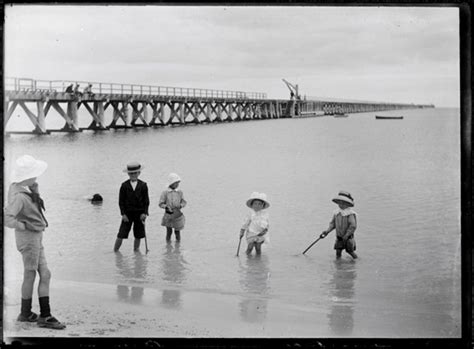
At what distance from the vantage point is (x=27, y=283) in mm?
4680

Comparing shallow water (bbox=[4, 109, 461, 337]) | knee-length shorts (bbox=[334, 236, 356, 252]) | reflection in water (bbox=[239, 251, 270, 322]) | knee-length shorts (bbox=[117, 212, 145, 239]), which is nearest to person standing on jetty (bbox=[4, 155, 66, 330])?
shallow water (bbox=[4, 109, 461, 337])

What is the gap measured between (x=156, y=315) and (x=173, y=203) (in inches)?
88.5

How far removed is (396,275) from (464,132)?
9.96 feet

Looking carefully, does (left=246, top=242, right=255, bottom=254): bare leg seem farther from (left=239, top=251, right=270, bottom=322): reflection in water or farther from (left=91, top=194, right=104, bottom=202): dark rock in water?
(left=91, top=194, right=104, bottom=202): dark rock in water

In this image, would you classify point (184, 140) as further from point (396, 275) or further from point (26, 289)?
point (26, 289)

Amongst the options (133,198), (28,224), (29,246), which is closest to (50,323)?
(29,246)

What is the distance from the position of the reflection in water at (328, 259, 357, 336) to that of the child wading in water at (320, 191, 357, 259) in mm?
279

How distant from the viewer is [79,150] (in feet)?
46.2

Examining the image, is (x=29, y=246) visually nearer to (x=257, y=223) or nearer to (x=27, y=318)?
(x=27, y=318)

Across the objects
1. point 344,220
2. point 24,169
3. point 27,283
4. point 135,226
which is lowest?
point 27,283

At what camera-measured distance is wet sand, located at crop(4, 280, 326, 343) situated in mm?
4816

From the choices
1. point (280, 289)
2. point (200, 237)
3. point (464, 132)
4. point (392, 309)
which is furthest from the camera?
point (200, 237)

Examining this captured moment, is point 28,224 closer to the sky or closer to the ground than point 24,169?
closer to the ground
